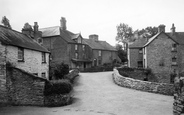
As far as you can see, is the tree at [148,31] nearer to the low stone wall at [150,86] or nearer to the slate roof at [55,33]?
the slate roof at [55,33]

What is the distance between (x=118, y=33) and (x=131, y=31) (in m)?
5.81

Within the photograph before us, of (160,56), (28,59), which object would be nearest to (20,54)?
(28,59)

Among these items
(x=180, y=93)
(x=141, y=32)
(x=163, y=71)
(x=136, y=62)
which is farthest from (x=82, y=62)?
(x=141, y=32)

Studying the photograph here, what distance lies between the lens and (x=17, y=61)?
13.6 m

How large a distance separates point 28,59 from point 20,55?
1.30m

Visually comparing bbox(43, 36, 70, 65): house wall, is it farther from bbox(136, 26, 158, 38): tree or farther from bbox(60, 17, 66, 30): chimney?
bbox(136, 26, 158, 38): tree

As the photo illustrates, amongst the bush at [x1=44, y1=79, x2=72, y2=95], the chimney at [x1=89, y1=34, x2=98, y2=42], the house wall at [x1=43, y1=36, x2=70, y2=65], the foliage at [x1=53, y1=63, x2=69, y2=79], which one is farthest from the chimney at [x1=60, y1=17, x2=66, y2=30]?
the bush at [x1=44, y1=79, x2=72, y2=95]

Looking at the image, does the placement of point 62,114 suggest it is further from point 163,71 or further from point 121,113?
point 163,71

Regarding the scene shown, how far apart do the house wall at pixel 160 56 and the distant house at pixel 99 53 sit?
54.3 feet

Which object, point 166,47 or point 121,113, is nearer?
point 121,113

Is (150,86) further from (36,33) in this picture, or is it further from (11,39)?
(36,33)

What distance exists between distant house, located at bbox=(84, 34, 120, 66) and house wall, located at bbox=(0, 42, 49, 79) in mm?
23148

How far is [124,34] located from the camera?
2426 inches

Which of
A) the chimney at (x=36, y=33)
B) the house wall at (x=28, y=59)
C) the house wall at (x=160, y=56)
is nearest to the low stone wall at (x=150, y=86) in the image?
the house wall at (x=28, y=59)
